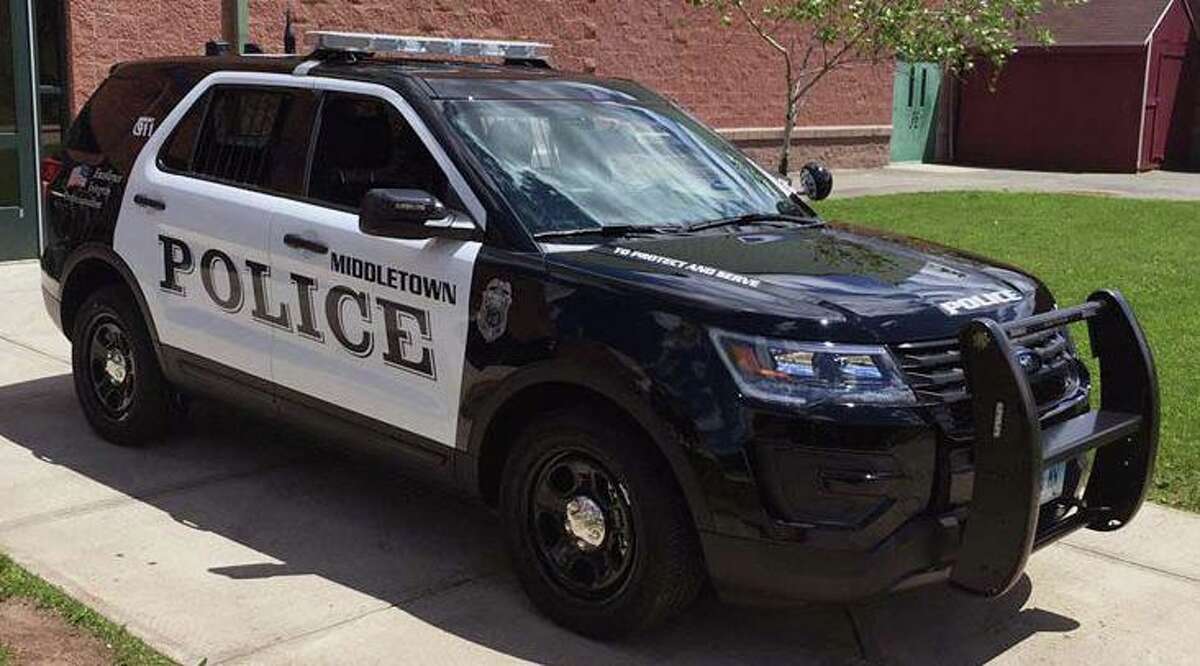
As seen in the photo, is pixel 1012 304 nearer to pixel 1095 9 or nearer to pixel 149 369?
pixel 149 369

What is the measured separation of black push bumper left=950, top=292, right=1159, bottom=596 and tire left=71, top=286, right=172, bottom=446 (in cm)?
363

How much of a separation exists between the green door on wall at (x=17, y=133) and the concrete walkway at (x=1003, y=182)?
1168 centimetres

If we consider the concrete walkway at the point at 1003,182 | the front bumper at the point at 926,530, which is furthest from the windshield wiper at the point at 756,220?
the concrete walkway at the point at 1003,182

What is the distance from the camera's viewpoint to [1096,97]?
2712 cm

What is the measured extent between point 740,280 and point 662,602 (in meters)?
0.98

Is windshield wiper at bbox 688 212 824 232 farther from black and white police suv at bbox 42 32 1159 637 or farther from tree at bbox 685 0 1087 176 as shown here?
tree at bbox 685 0 1087 176

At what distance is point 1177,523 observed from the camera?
546 centimetres

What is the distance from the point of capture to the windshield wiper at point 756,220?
15.5ft

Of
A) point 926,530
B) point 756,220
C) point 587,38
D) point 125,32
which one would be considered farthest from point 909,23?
point 926,530

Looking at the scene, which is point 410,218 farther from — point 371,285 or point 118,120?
point 118,120

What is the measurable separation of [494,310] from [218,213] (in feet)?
5.24

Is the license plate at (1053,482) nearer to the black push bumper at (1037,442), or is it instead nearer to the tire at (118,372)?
the black push bumper at (1037,442)

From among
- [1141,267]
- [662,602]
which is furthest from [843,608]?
[1141,267]

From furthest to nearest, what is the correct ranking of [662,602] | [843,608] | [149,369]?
1. [149,369]
2. [843,608]
3. [662,602]
